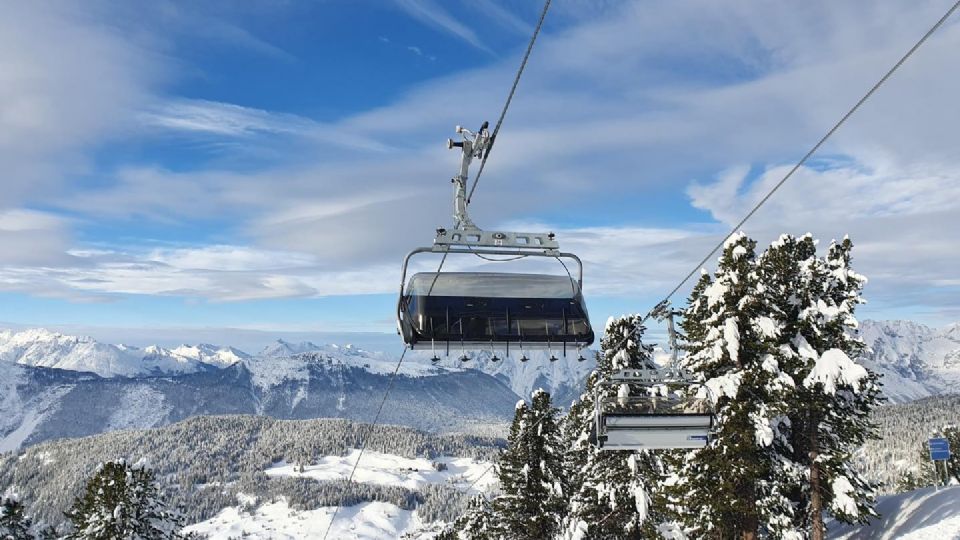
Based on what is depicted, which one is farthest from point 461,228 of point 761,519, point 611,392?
point 611,392

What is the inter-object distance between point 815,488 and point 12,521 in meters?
39.0

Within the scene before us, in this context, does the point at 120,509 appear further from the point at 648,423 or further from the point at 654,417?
the point at 654,417

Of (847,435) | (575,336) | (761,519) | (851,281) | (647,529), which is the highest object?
(851,281)

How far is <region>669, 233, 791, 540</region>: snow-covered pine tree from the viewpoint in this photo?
22266mm

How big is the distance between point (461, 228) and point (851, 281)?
21460 mm

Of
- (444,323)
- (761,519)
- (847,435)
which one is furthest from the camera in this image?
(847,435)

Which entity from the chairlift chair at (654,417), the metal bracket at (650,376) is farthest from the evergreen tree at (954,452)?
the metal bracket at (650,376)

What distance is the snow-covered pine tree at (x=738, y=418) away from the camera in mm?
22266

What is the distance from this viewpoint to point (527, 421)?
116ft

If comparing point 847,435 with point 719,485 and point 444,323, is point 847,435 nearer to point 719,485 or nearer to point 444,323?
point 719,485

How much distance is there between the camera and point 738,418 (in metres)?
22.4

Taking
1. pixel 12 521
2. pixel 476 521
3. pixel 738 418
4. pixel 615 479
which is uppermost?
pixel 738 418

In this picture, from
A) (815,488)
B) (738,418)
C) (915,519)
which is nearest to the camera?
(738,418)

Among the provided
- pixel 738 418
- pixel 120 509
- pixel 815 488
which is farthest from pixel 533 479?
pixel 120 509
